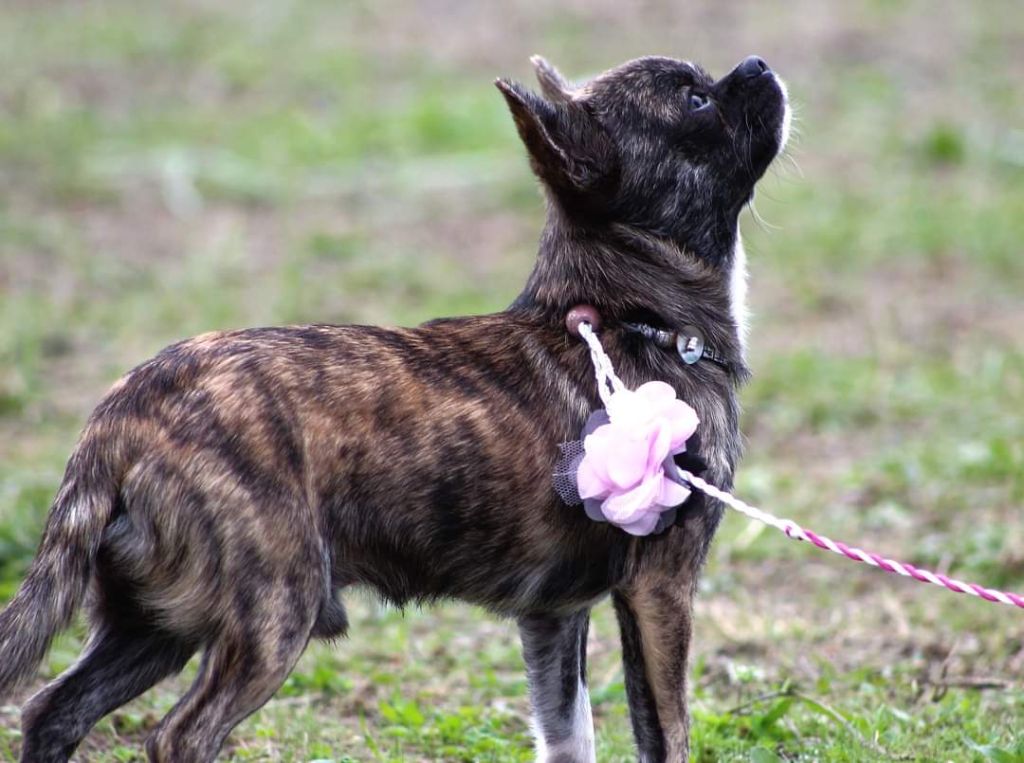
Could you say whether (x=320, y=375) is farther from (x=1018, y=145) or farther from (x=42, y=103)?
(x=42, y=103)

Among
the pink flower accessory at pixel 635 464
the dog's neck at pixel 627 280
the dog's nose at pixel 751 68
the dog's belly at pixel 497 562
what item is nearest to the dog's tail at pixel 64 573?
the dog's belly at pixel 497 562

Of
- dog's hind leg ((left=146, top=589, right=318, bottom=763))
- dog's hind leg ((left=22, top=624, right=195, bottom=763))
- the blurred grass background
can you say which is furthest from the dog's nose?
dog's hind leg ((left=22, top=624, right=195, bottom=763))

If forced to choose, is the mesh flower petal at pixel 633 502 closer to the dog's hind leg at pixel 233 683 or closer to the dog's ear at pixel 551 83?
the dog's hind leg at pixel 233 683

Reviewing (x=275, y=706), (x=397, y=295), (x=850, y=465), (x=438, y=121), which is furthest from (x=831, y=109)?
(x=275, y=706)

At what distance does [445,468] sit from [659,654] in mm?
851

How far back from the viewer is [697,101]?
16.1 ft

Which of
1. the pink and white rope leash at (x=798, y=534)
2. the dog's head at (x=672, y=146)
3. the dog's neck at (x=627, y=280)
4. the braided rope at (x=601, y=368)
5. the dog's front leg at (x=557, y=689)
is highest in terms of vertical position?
the dog's head at (x=672, y=146)

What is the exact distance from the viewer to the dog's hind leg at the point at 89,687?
14.1 feet

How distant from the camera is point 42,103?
1489cm

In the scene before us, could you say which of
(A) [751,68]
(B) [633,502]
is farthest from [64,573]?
(A) [751,68]

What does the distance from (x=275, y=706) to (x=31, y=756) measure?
1.44 m

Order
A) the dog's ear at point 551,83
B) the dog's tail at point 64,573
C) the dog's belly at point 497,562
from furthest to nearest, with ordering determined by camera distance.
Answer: the dog's ear at point 551,83, the dog's belly at point 497,562, the dog's tail at point 64,573

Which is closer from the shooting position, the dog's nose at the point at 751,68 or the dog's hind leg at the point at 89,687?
the dog's hind leg at the point at 89,687

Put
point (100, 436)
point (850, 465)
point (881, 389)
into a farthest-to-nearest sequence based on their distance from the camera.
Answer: point (881, 389)
point (850, 465)
point (100, 436)
